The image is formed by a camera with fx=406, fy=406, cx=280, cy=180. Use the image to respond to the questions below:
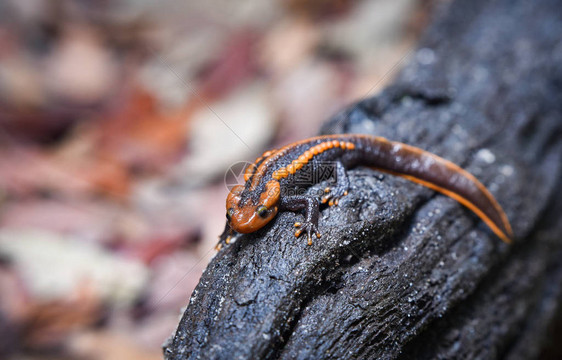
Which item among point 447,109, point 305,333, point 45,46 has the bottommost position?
point 305,333

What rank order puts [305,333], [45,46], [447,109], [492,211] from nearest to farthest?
[305,333] < [492,211] < [447,109] < [45,46]

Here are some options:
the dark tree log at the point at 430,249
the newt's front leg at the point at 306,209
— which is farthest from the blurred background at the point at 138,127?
the newt's front leg at the point at 306,209

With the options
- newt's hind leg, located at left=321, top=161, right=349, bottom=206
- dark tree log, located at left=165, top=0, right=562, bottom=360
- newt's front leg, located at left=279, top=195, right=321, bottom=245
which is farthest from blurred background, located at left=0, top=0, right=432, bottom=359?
newt's hind leg, located at left=321, top=161, right=349, bottom=206

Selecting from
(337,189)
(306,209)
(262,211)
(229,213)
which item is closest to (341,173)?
(337,189)

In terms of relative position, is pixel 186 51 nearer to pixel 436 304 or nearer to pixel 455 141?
pixel 455 141

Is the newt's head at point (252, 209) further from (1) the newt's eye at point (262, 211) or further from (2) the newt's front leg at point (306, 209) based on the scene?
(2) the newt's front leg at point (306, 209)

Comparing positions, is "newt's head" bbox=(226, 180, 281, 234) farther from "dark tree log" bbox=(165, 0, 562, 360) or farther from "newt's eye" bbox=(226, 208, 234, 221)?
"dark tree log" bbox=(165, 0, 562, 360)

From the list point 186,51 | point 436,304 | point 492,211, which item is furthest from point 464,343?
point 186,51
